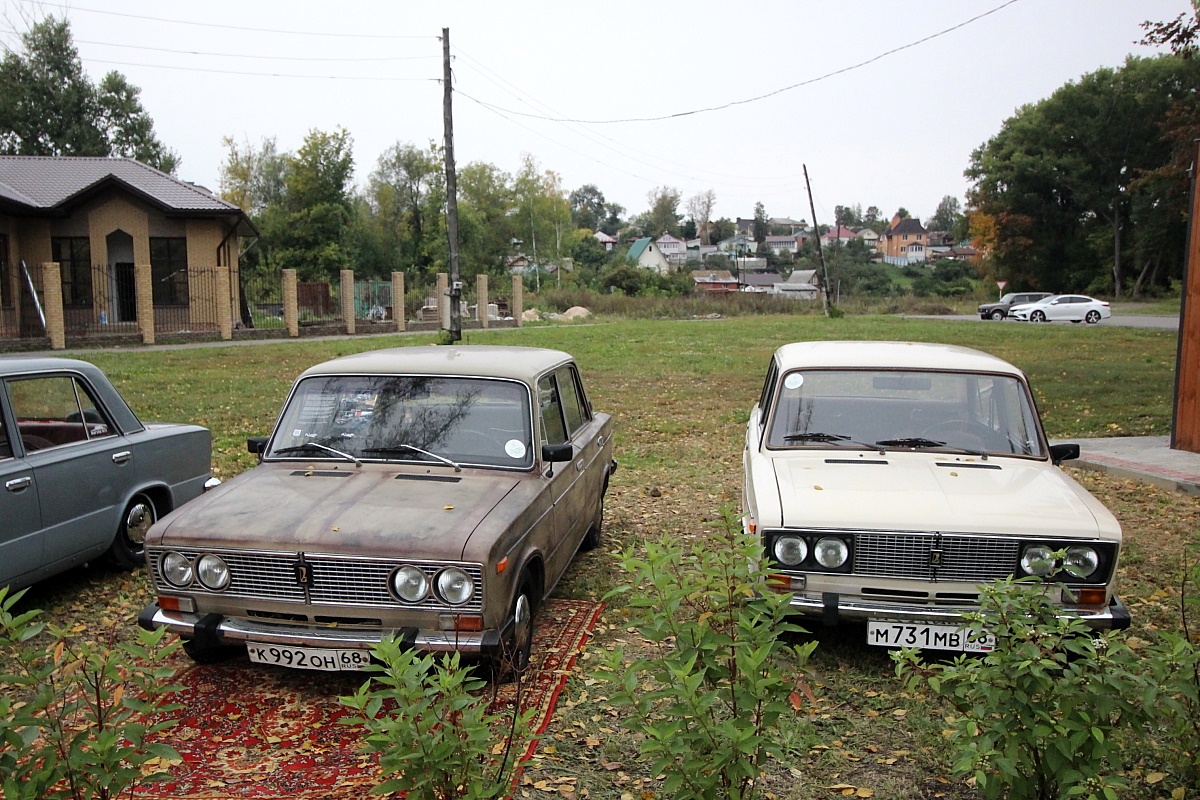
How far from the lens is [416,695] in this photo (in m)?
2.56

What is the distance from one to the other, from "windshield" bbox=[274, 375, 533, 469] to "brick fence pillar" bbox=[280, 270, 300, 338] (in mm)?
26618

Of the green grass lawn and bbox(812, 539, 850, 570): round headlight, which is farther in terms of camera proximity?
bbox(812, 539, 850, 570): round headlight

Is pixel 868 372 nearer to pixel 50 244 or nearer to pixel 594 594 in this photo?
pixel 594 594

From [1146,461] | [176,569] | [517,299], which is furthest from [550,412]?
[517,299]

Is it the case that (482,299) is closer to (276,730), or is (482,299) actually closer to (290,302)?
(290,302)

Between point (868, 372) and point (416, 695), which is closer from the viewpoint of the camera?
point (416, 695)

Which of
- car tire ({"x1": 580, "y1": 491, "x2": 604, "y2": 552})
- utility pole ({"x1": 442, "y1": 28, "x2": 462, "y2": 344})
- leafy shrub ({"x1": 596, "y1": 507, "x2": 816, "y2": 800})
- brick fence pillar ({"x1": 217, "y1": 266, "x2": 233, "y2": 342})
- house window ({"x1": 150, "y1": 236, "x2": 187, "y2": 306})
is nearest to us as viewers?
leafy shrub ({"x1": 596, "y1": 507, "x2": 816, "y2": 800})

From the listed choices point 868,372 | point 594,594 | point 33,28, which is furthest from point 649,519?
point 33,28

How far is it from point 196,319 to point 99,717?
29453 mm

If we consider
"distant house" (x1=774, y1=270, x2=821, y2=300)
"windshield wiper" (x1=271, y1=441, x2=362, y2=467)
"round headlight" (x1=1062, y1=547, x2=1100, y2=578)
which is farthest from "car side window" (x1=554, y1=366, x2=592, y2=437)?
"distant house" (x1=774, y1=270, x2=821, y2=300)

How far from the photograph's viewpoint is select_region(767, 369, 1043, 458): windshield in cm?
589

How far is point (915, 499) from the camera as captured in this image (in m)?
5.00

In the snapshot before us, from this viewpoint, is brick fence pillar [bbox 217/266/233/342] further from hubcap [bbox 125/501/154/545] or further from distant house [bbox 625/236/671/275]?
distant house [bbox 625/236/671/275]

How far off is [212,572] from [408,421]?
1.48m
